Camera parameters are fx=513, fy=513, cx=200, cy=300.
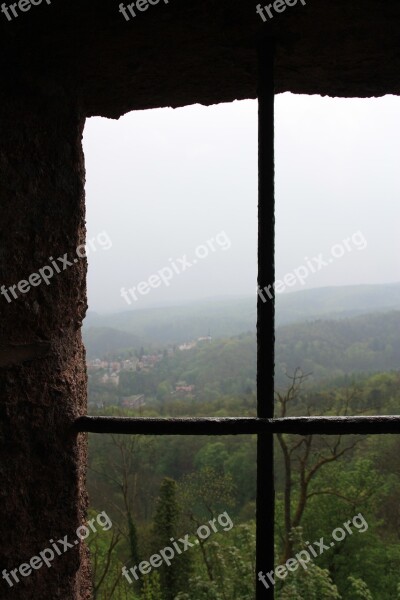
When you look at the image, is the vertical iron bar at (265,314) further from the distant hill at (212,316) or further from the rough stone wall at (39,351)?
the distant hill at (212,316)

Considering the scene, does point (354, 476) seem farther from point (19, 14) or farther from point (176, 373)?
point (19, 14)

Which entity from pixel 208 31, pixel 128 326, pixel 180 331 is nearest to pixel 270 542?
pixel 208 31

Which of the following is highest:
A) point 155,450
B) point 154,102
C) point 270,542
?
point 154,102

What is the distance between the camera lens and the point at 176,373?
7.67 m

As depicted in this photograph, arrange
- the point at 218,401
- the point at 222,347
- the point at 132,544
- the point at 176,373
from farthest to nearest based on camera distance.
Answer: the point at 222,347 < the point at 176,373 < the point at 218,401 < the point at 132,544

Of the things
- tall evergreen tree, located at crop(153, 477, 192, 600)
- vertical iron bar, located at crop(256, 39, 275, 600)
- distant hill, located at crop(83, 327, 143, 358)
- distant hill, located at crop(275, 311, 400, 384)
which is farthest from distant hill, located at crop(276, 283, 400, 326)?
vertical iron bar, located at crop(256, 39, 275, 600)

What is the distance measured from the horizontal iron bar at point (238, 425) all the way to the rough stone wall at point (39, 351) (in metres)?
0.05

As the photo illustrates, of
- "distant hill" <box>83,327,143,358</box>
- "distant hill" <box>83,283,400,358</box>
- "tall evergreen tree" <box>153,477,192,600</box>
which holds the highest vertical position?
"distant hill" <box>83,283,400,358</box>

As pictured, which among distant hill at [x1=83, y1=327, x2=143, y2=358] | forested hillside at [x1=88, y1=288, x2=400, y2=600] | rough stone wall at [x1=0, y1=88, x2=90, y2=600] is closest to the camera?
rough stone wall at [x1=0, y1=88, x2=90, y2=600]

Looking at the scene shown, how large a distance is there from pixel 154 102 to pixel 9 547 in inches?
27.4

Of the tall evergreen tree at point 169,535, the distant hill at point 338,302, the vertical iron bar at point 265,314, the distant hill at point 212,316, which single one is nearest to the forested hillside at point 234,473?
the tall evergreen tree at point 169,535

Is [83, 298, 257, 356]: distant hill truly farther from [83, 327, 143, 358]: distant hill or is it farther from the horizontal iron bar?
the horizontal iron bar

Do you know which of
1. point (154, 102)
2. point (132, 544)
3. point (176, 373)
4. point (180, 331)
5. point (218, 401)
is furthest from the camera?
point (180, 331)

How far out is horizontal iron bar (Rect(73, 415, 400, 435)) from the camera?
2.16ft
